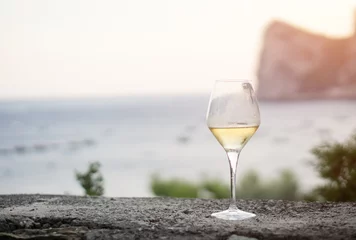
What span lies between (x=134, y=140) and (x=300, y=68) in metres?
7.22

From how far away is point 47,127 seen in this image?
81.4 ft

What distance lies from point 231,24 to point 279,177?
36.0ft

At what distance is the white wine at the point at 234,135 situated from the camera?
2.22m

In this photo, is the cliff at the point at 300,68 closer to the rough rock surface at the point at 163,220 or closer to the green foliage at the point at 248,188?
the green foliage at the point at 248,188

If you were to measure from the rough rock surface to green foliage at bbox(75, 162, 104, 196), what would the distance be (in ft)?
5.06

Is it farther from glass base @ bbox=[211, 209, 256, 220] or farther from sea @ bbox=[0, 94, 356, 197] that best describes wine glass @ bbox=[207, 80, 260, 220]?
sea @ bbox=[0, 94, 356, 197]

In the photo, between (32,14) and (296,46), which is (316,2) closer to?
(32,14)

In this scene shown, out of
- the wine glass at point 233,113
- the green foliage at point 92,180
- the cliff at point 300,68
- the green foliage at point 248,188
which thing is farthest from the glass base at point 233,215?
the cliff at point 300,68

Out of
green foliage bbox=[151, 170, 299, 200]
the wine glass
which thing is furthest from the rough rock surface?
green foliage bbox=[151, 170, 299, 200]

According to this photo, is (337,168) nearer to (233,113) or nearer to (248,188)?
(233,113)

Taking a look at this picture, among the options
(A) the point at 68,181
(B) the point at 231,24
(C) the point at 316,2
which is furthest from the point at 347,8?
(A) the point at 68,181

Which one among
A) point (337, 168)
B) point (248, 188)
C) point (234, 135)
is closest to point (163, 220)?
point (234, 135)

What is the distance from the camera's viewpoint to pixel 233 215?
2266 mm

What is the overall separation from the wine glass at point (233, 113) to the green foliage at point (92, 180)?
2.18 meters
